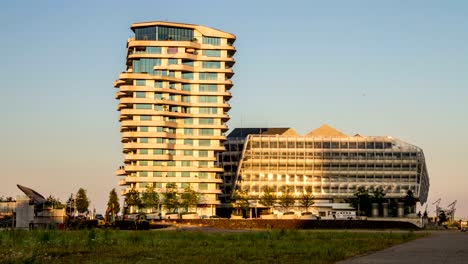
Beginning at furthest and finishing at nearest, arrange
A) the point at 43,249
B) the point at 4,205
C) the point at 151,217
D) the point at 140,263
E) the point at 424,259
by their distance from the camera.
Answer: the point at 151,217
the point at 4,205
the point at 43,249
the point at 424,259
the point at 140,263

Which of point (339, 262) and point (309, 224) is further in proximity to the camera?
point (309, 224)

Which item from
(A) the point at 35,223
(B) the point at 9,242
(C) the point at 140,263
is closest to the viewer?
(C) the point at 140,263

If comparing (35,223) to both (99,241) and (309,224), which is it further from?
(99,241)

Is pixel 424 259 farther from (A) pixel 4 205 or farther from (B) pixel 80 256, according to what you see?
(A) pixel 4 205

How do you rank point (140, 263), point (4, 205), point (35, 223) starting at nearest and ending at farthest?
point (140, 263)
point (35, 223)
point (4, 205)

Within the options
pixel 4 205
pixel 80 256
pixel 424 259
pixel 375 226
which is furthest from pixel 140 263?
pixel 4 205

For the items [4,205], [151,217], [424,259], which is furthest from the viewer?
[151,217]

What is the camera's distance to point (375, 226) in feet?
477

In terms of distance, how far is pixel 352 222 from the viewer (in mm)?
149375

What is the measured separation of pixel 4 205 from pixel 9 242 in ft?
388

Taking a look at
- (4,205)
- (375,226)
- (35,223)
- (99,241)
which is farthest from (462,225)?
(99,241)

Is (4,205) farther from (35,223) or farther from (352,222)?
(352,222)

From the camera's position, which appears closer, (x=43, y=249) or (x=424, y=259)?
(x=424, y=259)

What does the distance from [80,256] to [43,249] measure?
18.4 feet
